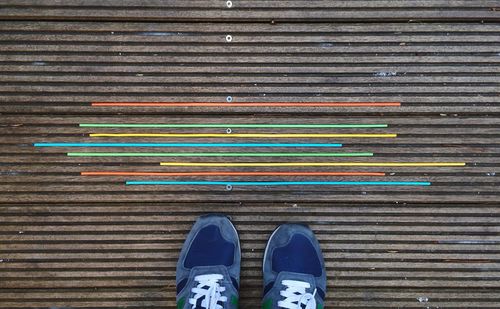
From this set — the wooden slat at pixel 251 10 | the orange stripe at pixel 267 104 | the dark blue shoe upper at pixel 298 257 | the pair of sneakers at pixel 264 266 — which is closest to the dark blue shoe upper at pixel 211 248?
the pair of sneakers at pixel 264 266

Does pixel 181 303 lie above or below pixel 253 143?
below

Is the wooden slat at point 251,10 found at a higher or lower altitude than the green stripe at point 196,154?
higher

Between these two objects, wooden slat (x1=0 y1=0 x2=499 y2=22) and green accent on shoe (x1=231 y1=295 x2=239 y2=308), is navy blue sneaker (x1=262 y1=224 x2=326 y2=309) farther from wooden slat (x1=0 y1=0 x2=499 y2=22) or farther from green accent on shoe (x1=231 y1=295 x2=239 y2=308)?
wooden slat (x1=0 y1=0 x2=499 y2=22)

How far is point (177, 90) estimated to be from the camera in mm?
1000

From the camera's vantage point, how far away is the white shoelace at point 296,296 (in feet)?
3.29

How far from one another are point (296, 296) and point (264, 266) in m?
0.10

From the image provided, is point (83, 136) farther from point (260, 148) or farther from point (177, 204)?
point (260, 148)

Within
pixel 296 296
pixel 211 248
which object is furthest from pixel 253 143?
pixel 296 296

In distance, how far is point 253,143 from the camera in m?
1.01

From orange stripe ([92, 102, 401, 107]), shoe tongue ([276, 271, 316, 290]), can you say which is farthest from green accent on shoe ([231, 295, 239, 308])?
orange stripe ([92, 102, 401, 107])

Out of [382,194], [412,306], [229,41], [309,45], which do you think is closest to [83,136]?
[229,41]

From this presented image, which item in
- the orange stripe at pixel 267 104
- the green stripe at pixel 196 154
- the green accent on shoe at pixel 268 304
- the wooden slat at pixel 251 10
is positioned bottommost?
the green accent on shoe at pixel 268 304

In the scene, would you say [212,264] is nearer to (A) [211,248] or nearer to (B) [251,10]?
(A) [211,248]

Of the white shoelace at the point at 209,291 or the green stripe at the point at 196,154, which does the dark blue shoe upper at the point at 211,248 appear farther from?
the green stripe at the point at 196,154
